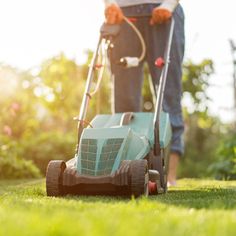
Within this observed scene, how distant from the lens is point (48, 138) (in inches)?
416

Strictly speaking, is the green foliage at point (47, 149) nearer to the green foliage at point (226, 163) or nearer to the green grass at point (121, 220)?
the green foliage at point (226, 163)

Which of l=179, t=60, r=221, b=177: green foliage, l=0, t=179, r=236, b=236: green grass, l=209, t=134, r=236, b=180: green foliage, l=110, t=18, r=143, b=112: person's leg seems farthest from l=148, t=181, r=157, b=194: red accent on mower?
l=179, t=60, r=221, b=177: green foliage

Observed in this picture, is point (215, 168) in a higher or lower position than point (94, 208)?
lower

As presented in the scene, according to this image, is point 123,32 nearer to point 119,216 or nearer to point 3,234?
point 119,216

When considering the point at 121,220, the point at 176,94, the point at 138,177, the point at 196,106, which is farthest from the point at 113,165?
the point at 196,106

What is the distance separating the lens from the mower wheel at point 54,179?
3264 millimetres

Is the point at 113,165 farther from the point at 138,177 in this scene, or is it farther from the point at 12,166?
the point at 12,166

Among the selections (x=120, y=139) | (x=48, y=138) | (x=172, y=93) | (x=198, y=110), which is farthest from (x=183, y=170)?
(x=120, y=139)

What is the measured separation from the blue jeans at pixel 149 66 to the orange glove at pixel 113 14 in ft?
0.78

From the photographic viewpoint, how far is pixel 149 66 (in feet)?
14.9

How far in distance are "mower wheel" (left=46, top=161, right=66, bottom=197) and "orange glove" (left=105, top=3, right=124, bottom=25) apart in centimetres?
132

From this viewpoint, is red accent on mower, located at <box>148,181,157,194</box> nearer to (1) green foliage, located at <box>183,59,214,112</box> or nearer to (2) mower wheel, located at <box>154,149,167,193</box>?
(2) mower wheel, located at <box>154,149,167,193</box>

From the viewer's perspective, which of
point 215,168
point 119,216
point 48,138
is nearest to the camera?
point 119,216

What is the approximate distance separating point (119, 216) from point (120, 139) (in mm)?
1329
